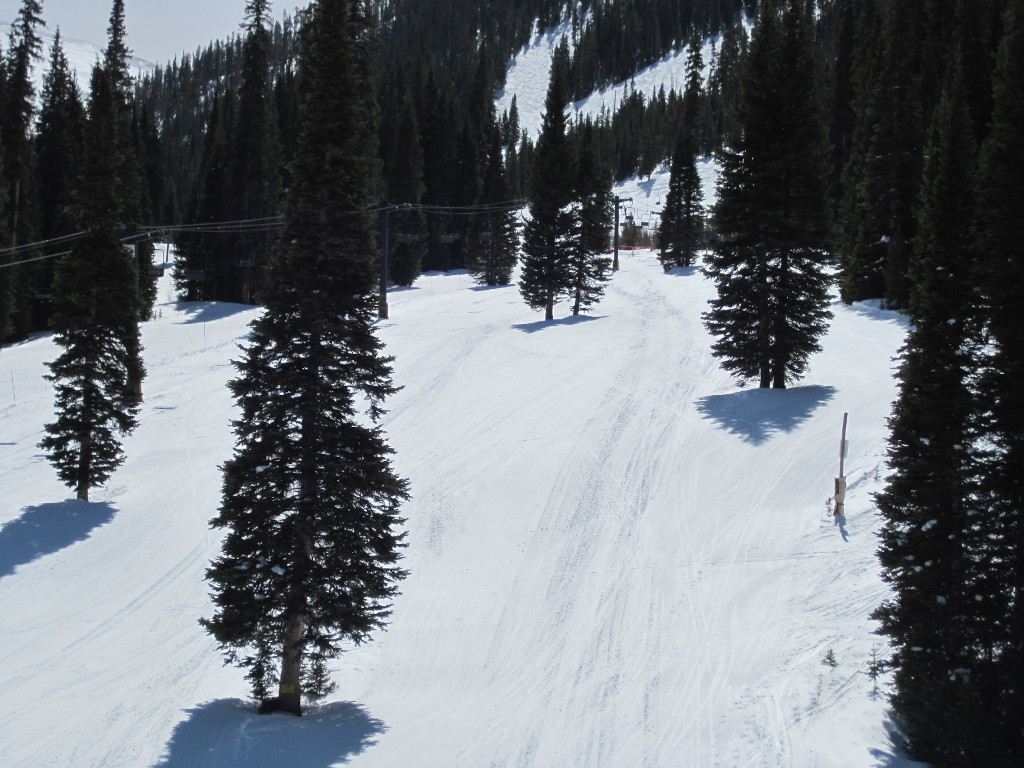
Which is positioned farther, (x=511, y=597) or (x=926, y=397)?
(x=511, y=597)

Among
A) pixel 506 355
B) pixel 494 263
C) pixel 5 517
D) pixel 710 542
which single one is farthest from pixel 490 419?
pixel 494 263

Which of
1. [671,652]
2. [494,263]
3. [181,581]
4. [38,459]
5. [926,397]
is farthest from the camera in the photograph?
[494,263]

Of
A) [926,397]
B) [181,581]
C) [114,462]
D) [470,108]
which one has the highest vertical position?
[470,108]

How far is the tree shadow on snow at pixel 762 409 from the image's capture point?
22406mm

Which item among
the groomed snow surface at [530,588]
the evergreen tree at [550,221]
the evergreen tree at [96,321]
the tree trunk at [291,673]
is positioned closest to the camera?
the groomed snow surface at [530,588]

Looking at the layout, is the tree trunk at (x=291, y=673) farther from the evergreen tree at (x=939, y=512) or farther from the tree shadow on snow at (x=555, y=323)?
the tree shadow on snow at (x=555, y=323)

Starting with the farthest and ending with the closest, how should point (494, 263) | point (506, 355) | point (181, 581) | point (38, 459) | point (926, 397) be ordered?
point (494, 263) < point (506, 355) < point (38, 459) < point (181, 581) < point (926, 397)

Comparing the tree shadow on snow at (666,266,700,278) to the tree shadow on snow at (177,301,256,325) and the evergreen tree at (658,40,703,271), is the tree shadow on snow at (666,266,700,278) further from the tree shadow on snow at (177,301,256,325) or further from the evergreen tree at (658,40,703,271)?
the tree shadow on snow at (177,301,256,325)

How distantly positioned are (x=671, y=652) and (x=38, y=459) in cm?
2056

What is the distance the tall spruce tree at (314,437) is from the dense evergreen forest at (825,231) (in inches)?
21.6

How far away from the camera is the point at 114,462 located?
861 inches

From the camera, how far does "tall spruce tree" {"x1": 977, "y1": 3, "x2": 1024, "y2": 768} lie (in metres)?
9.89

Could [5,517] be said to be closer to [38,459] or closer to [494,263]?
[38,459]

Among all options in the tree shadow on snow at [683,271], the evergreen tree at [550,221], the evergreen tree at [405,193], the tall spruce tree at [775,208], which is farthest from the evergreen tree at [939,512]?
the evergreen tree at [405,193]
